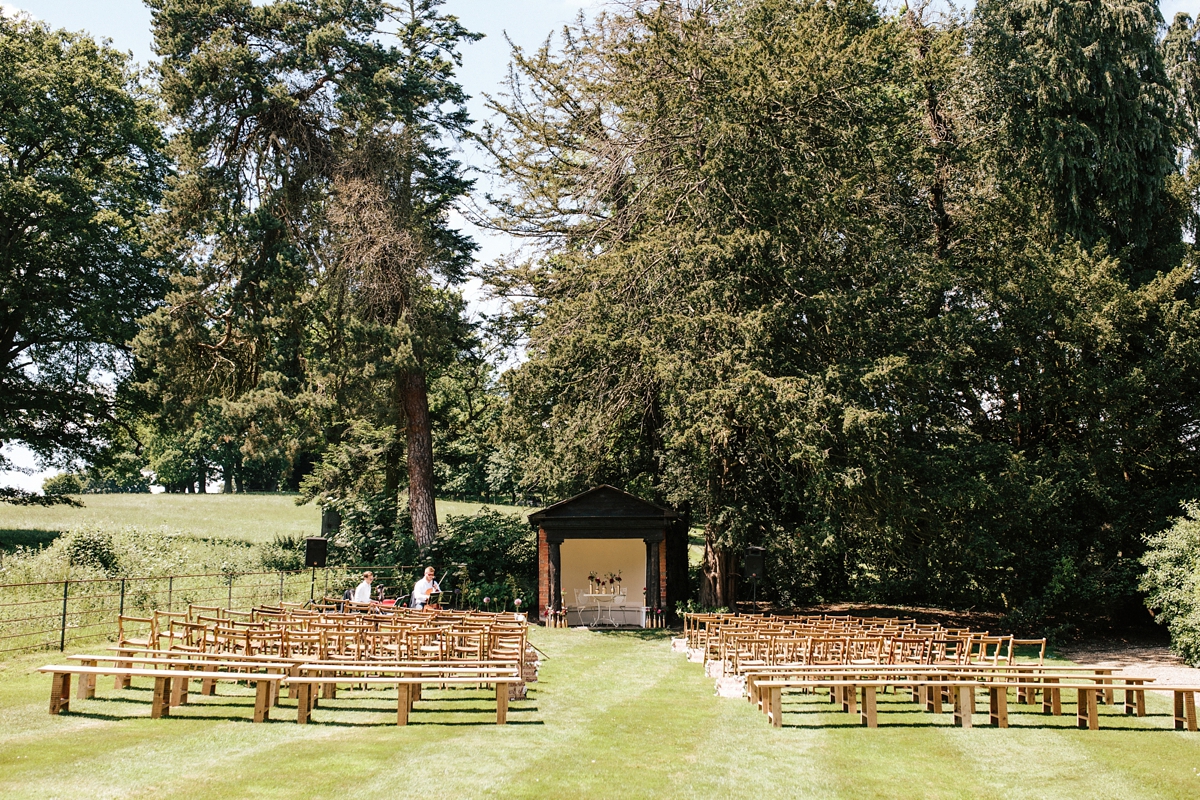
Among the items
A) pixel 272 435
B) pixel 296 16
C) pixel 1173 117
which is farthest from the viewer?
pixel 296 16

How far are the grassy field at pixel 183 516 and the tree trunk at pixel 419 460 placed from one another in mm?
9293

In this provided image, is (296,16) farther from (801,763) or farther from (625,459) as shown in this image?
(801,763)

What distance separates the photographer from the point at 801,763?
25.4ft

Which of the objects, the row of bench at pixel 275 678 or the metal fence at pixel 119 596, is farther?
the metal fence at pixel 119 596

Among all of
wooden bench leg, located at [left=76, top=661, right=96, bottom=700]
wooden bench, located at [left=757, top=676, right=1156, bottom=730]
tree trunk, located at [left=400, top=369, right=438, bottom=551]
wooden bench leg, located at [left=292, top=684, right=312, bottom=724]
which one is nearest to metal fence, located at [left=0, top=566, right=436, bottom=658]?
tree trunk, located at [left=400, top=369, right=438, bottom=551]

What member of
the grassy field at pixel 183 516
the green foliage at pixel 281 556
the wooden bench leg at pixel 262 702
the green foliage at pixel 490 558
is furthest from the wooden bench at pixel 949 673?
the grassy field at pixel 183 516

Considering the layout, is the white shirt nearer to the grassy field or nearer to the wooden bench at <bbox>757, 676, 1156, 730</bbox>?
the wooden bench at <bbox>757, 676, 1156, 730</bbox>

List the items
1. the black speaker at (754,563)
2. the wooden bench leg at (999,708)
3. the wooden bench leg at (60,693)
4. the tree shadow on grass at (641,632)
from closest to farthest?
1. the wooden bench leg at (60,693)
2. the wooden bench leg at (999,708)
3. the tree shadow on grass at (641,632)
4. the black speaker at (754,563)

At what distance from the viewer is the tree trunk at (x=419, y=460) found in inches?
1012

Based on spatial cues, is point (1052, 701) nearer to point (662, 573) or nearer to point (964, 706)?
point (964, 706)

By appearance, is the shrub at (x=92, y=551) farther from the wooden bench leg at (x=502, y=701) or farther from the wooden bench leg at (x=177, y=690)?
the wooden bench leg at (x=502, y=701)

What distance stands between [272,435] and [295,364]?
7.60ft

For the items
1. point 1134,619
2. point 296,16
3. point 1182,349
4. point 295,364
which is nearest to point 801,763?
point 1182,349

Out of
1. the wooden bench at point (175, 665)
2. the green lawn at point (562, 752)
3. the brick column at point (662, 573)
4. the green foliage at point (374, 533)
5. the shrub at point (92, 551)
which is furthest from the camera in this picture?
the green foliage at point (374, 533)
